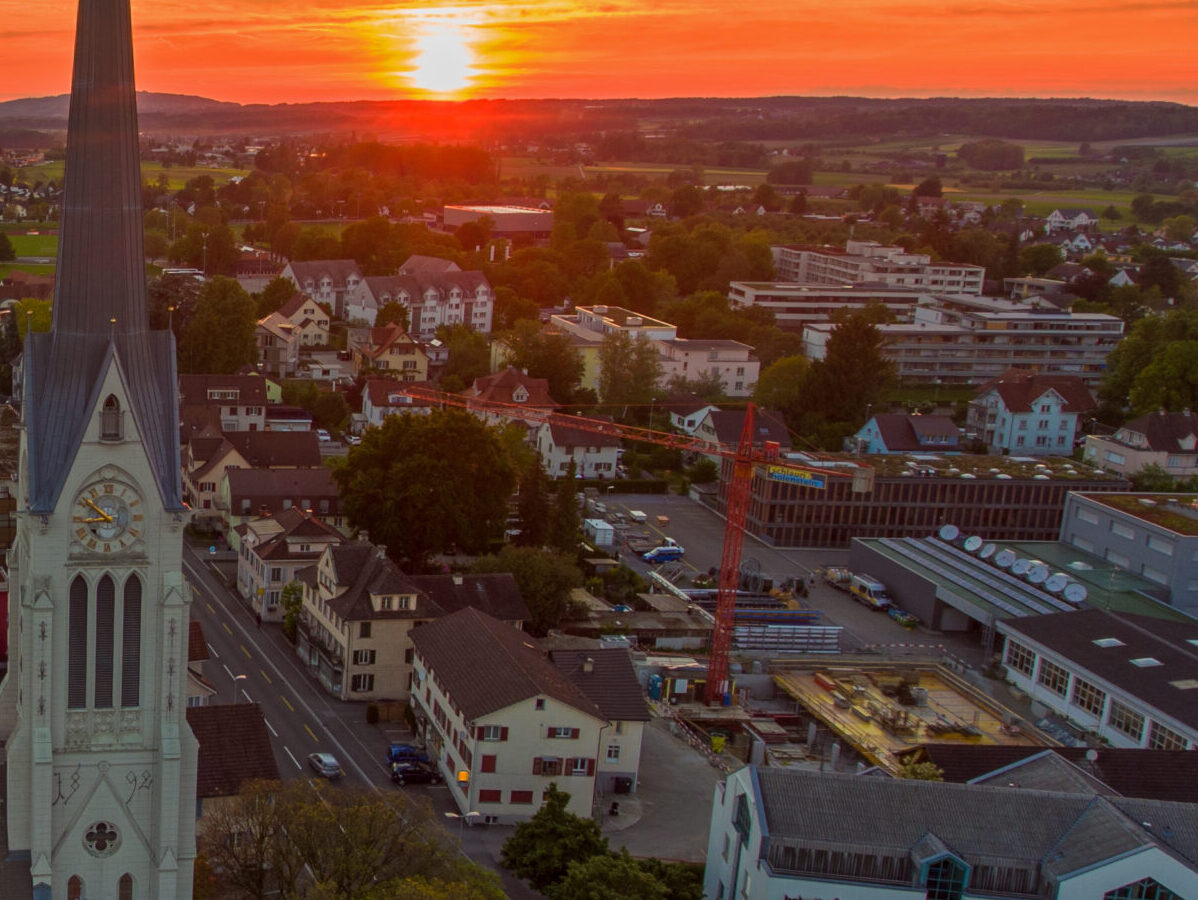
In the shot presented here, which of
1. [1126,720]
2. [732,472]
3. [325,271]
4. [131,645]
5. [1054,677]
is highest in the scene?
[131,645]

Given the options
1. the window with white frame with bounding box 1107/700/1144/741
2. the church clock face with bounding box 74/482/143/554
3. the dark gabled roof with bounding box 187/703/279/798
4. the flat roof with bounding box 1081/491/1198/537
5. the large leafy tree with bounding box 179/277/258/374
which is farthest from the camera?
the large leafy tree with bounding box 179/277/258/374

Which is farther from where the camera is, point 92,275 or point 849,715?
point 849,715

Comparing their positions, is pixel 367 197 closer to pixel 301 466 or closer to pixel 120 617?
pixel 301 466

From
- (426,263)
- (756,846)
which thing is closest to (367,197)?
(426,263)

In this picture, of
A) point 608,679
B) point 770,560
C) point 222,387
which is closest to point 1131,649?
point 608,679

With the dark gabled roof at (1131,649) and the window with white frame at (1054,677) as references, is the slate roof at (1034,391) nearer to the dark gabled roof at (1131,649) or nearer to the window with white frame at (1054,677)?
the dark gabled roof at (1131,649)

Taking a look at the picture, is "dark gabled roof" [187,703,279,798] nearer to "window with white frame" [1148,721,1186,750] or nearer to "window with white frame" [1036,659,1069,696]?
"window with white frame" [1148,721,1186,750]

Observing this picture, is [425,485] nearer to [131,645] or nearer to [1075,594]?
[1075,594]

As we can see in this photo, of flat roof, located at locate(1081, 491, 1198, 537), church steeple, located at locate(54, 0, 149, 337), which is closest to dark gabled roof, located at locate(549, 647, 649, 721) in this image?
church steeple, located at locate(54, 0, 149, 337)
